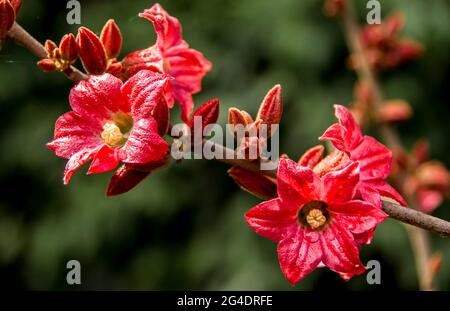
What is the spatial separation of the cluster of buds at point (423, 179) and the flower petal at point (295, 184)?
0.80m

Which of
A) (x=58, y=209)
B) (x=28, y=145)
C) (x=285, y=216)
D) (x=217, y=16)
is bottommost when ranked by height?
(x=285, y=216)

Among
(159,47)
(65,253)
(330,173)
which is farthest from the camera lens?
(65,253)

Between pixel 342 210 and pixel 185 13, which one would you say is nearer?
pixel 342 210

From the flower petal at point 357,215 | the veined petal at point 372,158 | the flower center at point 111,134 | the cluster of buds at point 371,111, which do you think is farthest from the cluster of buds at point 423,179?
the flower center at point 111,134

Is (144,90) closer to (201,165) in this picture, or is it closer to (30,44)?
(30,44)

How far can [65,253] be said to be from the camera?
8.87ft

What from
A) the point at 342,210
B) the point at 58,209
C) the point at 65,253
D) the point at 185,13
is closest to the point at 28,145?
the point at 58,209

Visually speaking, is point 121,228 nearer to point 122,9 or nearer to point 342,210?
point 122,9

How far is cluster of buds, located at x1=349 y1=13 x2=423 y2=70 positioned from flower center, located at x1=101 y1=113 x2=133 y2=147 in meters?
0.96

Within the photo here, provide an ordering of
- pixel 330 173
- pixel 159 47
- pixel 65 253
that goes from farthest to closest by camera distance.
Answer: pixel 65 253, pixel 159 47, pixel 330 173

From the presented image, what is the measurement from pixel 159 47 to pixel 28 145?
1.99m

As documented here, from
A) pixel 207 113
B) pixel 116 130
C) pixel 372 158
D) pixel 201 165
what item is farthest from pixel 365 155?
pixel 201 165

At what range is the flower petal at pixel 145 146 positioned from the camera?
0.78m

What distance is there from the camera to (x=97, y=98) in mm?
834
